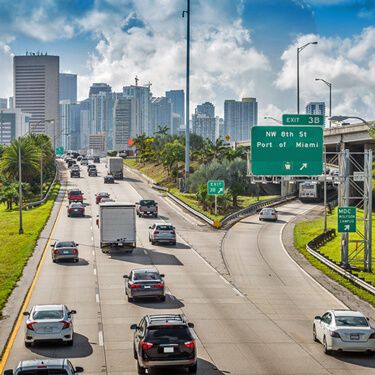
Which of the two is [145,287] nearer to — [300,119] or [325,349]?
[325,349]

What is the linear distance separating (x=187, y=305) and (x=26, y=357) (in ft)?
38.0

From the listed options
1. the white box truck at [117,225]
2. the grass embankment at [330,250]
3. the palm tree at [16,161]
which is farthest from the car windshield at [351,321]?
the palm tree at [16,161]

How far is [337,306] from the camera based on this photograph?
1437 inches

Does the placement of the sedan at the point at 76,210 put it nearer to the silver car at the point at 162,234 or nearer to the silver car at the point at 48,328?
the silver car at the point at 162,234

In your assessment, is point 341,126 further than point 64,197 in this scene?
No

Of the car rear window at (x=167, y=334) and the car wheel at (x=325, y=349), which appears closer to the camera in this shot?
the car rear window at (x=167, y=334)

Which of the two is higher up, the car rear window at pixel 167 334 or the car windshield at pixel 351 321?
the car rear window at pixel 167 334

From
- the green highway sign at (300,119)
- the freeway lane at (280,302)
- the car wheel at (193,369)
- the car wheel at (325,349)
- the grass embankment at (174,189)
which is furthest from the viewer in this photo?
the grass embankment at (174,189)

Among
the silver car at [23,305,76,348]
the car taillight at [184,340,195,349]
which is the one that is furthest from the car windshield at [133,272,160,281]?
the car taillight at [184,340,195,349]

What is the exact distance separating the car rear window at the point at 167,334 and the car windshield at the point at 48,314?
5301mm

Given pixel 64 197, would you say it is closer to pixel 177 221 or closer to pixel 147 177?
pixel 177 221

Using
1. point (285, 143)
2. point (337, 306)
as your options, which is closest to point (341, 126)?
point (285, 143)

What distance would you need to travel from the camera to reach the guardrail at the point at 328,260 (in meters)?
41.7

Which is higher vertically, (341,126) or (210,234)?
(341,126)
